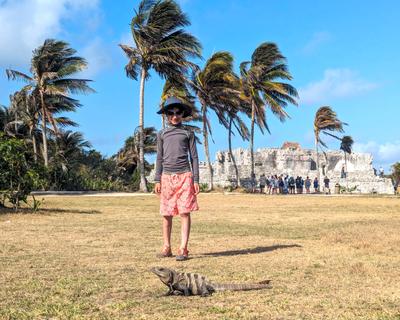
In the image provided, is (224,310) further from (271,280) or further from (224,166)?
(224,166)

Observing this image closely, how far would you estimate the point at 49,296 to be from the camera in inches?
155

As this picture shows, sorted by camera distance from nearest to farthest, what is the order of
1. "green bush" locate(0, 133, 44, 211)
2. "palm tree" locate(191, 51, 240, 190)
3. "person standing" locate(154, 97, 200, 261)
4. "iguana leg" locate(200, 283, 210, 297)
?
"iguana leg" locate(200, 283, 210, 297)
"person standing" locate(154, 97, 200, 261)
"green bush" locate(0, 133, 44, 211)
"palm tree" locate(191, 51, 240, 190)

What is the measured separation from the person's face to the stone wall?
101 ft

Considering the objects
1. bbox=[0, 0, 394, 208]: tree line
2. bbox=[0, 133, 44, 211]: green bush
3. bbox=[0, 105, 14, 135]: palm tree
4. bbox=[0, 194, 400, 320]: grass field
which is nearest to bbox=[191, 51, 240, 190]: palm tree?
bbox=[0, 0, 394, 208]: tree line

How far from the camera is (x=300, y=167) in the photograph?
55219 millimetres

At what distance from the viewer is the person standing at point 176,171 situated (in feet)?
20.0

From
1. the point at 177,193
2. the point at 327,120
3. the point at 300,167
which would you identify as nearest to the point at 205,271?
the point at 177,193

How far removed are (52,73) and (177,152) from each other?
2459 centimetres

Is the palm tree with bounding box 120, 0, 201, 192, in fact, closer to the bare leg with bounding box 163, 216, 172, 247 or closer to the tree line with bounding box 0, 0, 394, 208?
the tree line with bounding box 0, 0, 394, 208

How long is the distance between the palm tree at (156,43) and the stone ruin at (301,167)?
9.68 metres

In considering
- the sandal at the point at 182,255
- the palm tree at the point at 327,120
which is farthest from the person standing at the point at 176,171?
the palm tree at the point at 327,120

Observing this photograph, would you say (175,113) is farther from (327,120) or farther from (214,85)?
(327,120)

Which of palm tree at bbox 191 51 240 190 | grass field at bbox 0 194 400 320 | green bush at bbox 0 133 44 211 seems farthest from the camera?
palm tree at bbox 191 51 240 190

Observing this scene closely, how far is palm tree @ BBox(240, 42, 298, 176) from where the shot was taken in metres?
35.5
